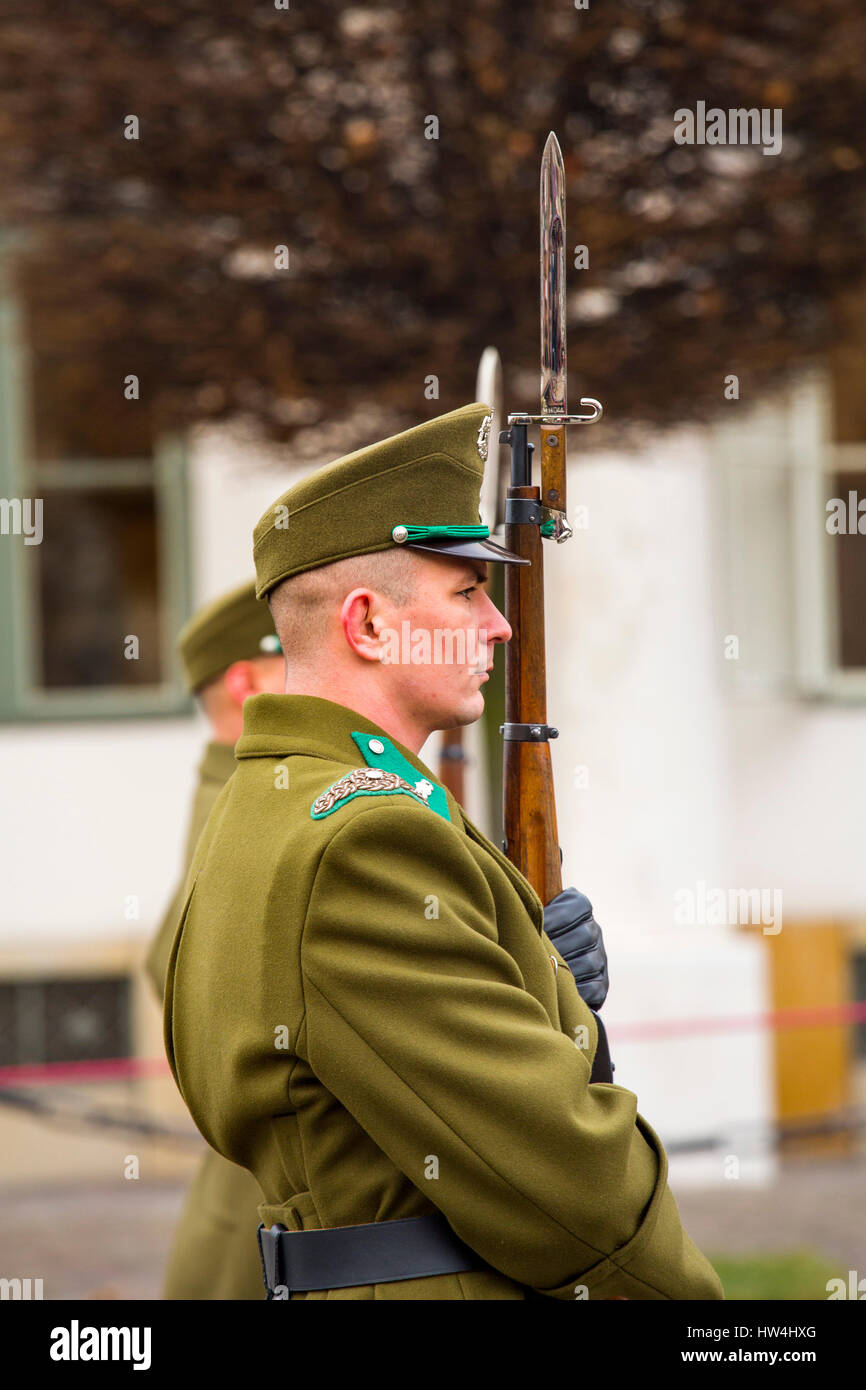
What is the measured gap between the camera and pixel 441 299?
4.63 metres

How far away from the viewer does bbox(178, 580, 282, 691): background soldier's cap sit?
350cm

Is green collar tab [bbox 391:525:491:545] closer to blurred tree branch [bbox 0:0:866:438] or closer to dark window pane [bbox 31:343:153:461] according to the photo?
blurred tree branch [bbox 0:0:866:438]

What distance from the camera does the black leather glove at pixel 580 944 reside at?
2.07m

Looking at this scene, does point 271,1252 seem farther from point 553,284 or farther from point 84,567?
point 84,567

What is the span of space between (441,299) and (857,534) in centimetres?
425

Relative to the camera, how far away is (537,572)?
7.10 ft

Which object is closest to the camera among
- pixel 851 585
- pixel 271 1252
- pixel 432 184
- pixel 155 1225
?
pixel 271 1252

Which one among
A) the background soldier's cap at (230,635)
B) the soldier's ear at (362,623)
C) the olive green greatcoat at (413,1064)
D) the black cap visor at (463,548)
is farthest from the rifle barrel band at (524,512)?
the background soldier's cap at (230,635)

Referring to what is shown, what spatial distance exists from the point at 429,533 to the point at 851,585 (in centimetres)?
667

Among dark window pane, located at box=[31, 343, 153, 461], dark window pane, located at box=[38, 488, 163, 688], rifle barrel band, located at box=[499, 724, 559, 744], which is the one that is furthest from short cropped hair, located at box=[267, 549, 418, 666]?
dark window pane, located at box=[38, 488, 163, 688]

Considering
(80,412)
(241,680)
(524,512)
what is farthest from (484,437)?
(80,412)
